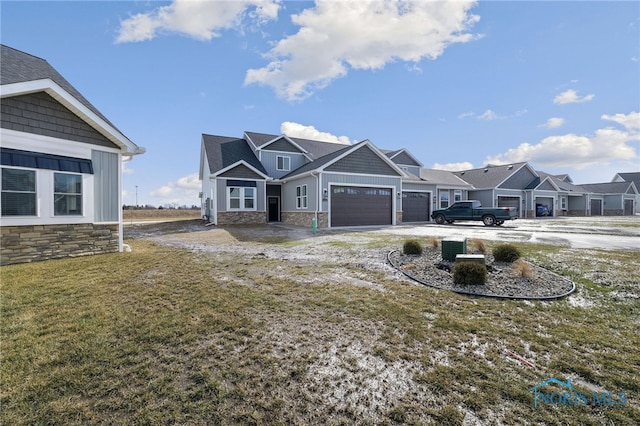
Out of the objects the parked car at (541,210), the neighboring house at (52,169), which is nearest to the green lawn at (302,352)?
the neighboring house at (52,169)

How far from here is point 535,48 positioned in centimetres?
1036

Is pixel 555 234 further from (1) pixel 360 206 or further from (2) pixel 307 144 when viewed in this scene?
(2) pixel 307 144

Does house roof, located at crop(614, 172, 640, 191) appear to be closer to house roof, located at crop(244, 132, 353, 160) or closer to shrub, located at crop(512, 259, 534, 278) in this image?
house roof, located at crop(244, 132, 353, 160)

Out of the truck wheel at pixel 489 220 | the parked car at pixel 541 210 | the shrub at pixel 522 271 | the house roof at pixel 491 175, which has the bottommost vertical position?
the shrub at pixel 522 271

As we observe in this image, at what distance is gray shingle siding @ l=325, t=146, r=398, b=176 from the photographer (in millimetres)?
17752

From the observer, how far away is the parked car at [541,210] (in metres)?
31.6

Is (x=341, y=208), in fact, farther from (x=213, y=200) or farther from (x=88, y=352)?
(x=88, y=352)

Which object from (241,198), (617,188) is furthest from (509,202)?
(241,198)

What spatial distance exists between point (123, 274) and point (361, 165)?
49.0ft

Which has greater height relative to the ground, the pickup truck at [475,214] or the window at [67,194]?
the window at [67,194]

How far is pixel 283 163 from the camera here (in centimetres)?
2433

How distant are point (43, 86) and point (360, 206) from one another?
50.5 feet

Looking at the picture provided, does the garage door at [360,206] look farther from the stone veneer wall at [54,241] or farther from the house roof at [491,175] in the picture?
the house roof at [491,175]

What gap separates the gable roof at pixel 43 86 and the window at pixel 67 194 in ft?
5.33
